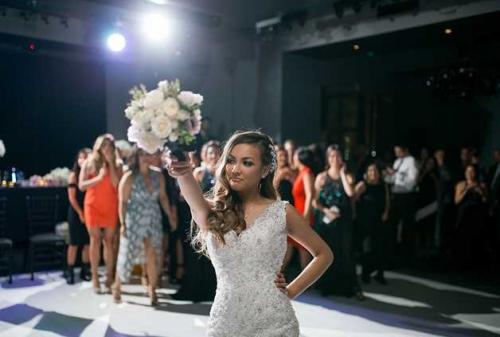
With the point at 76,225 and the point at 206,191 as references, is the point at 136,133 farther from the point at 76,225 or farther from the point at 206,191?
the point at 76,225

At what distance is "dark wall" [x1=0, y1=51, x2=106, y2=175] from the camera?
8633mm

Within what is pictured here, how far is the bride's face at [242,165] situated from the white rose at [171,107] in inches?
22.9

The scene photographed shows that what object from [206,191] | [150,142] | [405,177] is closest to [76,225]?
[206,191]

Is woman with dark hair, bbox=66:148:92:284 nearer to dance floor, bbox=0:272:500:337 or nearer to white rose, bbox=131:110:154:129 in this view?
dance floor, bbox=0:272:500:337

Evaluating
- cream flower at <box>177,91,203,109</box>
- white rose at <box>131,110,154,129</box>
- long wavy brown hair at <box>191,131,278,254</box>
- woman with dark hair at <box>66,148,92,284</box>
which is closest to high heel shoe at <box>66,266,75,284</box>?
woman with dark hair at <box>66,148,92,284</box>

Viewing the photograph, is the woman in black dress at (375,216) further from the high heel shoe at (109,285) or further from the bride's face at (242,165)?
the bride's face at (242,165)

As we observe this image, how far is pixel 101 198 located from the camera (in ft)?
18.0

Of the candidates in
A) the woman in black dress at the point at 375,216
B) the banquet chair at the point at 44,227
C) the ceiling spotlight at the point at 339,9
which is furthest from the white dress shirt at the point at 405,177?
the banquet chair at the point at 44,227

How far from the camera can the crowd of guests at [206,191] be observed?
16.6 ft

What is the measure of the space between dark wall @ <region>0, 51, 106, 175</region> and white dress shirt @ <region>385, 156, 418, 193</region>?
17.5 ft

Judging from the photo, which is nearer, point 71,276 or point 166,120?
point 166,120

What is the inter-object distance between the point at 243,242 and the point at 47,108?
321 inches

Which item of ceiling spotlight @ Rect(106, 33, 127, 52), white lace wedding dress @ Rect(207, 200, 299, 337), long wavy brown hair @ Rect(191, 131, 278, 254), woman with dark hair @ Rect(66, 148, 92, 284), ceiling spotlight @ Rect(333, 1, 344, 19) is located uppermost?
ceiling spotlight @ Rect(333, 1, 344, 19)

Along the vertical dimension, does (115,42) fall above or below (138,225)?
above
